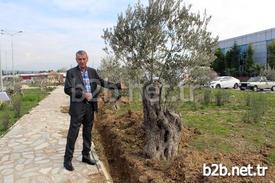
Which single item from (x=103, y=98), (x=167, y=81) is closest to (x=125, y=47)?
(x=167, y=81)

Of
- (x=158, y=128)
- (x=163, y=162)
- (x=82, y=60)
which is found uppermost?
(x=82, y=60)

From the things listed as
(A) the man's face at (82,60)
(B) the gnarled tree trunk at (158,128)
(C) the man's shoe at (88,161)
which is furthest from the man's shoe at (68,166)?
(A) the man's face at (82,60)

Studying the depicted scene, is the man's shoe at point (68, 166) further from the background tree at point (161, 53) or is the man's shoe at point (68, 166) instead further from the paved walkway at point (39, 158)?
the background tree at point (161, 53)

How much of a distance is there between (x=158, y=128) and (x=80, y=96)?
1456 millimetres

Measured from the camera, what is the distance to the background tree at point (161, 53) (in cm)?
650

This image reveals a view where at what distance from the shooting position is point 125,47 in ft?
21.5

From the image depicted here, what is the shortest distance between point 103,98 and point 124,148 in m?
10.4

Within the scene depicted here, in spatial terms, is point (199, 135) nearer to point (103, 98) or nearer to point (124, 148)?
point (124, 148)

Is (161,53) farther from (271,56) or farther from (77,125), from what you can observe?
(271,56)

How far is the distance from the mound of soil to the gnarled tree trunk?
20 cm

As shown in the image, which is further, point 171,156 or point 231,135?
point 231,135

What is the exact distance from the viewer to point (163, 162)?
635 centimetres

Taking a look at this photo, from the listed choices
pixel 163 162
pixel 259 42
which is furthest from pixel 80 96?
pixel 259 42

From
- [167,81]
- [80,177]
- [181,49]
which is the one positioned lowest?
[80,177]
